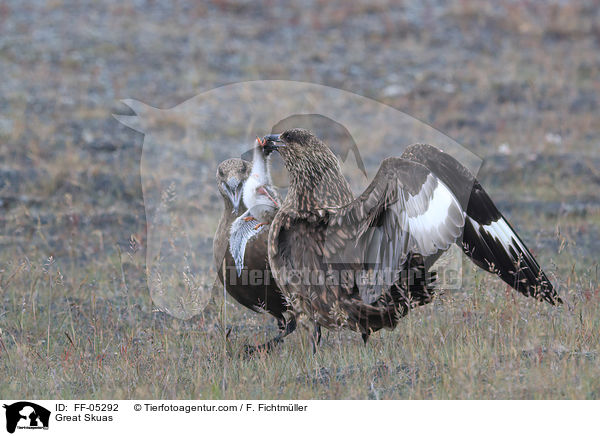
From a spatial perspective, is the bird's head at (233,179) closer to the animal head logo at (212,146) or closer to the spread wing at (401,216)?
the animal head logo at (212,146)

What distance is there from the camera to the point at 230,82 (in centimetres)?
1169

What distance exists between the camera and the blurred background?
6254mm

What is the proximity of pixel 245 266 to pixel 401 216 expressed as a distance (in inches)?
48.6

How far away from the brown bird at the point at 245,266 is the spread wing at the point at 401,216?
80 centimetres

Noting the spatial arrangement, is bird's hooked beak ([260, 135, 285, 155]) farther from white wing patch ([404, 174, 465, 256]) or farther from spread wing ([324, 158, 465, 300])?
white wing patch ([404, 174, 465, 256])

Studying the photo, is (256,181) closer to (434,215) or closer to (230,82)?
(434,215)

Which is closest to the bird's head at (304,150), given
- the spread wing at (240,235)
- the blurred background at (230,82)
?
the spread wing at (240,235)

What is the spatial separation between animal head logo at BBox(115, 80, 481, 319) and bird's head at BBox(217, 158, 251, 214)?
246 millimetres

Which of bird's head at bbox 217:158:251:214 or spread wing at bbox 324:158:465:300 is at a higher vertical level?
bird's head at bbox 217:158:251:214
